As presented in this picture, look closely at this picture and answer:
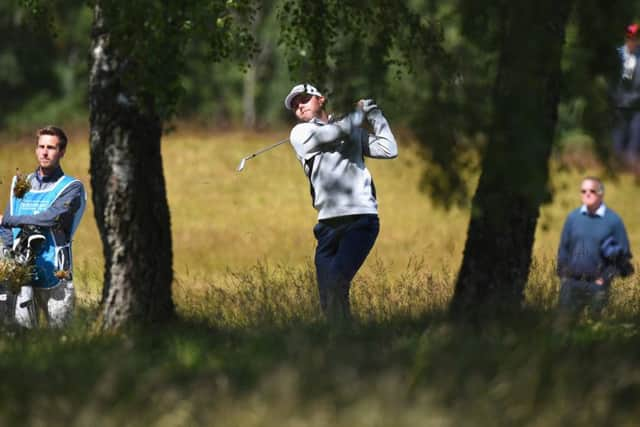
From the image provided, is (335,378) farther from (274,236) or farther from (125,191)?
(274,236)

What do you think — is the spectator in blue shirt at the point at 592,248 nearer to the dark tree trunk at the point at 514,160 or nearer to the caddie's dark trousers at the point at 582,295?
the caddie's dark trousers at the point at 582,295

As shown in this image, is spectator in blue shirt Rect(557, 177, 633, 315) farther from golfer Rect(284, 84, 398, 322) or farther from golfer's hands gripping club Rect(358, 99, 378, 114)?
golfer's hands gripping club Rect(358, 99, 378, 114)

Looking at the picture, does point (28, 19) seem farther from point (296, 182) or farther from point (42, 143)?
point (296, 182)

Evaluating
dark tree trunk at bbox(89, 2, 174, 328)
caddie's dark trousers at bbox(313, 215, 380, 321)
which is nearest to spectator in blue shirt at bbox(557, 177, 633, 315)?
caddie's dark trousers at bbox(313, 215, 380, 321)

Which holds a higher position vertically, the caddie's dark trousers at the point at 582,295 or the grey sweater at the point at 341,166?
the grey sweater at the point at 341,166

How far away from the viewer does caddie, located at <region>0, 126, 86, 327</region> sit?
971cm

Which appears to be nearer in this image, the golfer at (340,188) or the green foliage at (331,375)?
the green foliage at (331,375)

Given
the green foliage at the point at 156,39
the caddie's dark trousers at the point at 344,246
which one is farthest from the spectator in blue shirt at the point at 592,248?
the green foliage at the point at 156,39

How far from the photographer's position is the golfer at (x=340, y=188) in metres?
9.24

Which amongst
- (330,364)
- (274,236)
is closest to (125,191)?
(330,364)

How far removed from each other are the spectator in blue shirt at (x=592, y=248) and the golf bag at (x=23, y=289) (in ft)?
14.5

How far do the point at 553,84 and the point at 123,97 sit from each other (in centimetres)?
312

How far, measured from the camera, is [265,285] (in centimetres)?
1076

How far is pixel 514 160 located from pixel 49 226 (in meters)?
4.50
